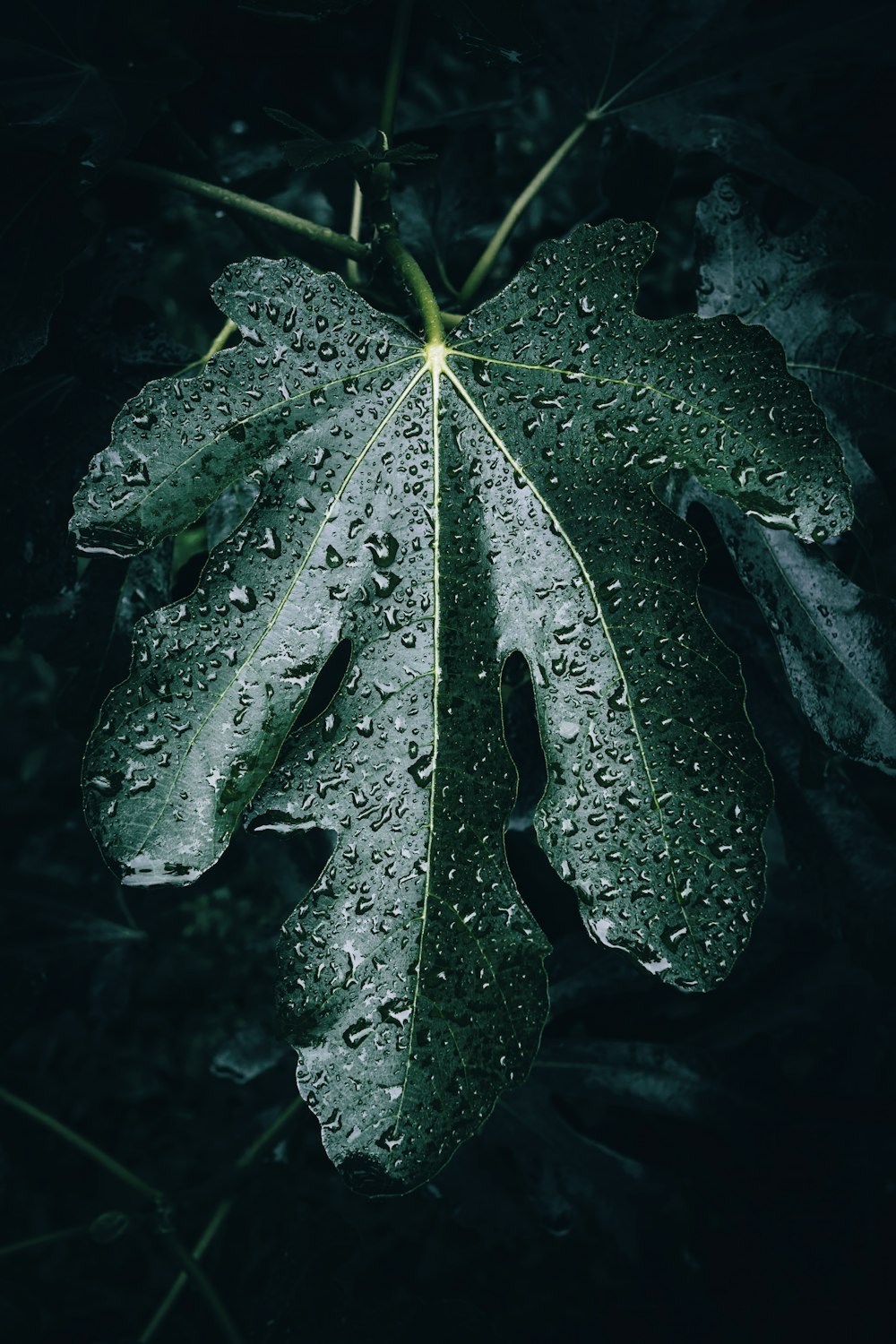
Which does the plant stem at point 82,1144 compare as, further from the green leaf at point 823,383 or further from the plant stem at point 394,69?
the plant stem at point 394,69

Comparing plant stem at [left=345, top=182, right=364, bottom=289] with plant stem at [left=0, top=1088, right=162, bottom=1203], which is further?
plant stem at [left=0, top=1088, right=162, bottom=1203]

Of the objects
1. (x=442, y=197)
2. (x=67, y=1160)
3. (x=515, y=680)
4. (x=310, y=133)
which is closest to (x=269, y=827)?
(x=515, y=680)

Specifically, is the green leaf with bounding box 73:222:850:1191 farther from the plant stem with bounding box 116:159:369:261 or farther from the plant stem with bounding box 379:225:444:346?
the plant stem with bounding box 116:159:369:261

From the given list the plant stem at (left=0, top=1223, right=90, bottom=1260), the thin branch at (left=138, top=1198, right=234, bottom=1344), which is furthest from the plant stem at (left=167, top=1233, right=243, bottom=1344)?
the plant stem at (left=0, top=1223, right=90, bottom=1260)

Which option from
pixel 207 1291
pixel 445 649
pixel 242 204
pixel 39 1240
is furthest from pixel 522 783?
pixel 39 1240

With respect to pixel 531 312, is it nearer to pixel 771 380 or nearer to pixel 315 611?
pixel 771 380

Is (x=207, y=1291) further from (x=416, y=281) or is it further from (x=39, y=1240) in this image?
(x=416, y=281)
